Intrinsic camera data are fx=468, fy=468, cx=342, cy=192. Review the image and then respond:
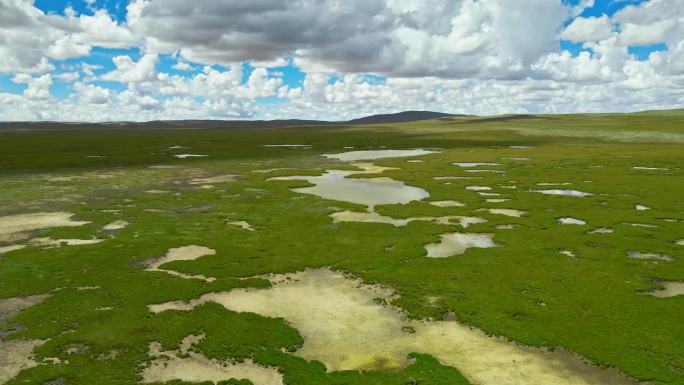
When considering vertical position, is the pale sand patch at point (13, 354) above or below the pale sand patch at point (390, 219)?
above

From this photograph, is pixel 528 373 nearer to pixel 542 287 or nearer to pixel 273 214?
pixel 542 287

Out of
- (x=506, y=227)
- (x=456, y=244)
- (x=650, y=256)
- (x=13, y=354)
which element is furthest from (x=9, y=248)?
(x=650, y=256)

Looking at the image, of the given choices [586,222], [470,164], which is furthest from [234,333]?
[470,164]

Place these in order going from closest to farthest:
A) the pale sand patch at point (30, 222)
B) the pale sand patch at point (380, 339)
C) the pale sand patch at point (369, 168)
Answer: the pale sand patch at point (380, 339) < the pale sand patch at point (30, 222) < the pale sand patch at point (369, 168)

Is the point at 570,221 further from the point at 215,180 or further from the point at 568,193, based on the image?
the point at 215,180

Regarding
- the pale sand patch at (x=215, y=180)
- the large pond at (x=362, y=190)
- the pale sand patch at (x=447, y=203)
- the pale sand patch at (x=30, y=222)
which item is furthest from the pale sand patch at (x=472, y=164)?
the pale sand patch at (x=30, y=222)

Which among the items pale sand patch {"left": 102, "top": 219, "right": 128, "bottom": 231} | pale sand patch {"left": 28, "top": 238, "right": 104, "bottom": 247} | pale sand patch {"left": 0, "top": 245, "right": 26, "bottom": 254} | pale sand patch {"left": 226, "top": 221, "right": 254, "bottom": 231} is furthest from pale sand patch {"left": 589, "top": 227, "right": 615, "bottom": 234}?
pale sand patch {"left": 0, "top": 245, "right": 26, "bottom": 254}

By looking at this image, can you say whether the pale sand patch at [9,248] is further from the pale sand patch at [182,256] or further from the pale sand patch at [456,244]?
the pale sand patch at [456,244]
